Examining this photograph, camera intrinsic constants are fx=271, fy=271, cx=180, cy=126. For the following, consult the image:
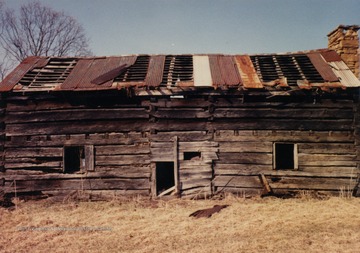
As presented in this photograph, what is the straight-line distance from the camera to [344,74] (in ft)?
31.5

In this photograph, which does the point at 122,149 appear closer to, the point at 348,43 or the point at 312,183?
the point at 312,183

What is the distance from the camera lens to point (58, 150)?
9430 millimetres

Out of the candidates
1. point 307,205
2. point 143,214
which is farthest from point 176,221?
point 307,205

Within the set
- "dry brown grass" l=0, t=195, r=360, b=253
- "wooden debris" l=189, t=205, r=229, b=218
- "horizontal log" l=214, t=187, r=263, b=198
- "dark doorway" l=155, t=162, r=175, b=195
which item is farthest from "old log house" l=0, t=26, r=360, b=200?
"dark doorway" l=155, t=162, r=175, b=195

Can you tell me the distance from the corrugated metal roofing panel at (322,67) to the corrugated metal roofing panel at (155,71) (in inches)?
229

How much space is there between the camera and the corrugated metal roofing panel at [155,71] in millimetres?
9477

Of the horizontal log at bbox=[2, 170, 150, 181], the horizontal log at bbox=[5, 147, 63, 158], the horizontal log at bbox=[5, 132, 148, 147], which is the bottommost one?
the horizontal log at bbox=[2, 170, 150, 181]

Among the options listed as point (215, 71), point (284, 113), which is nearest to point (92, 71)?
point (215, 71)

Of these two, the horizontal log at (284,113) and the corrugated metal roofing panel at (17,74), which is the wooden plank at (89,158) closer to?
the corrugated metal roofing panel at (17,74)

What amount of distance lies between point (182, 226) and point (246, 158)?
11.9 ft

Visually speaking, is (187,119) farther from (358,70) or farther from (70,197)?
(358,70)

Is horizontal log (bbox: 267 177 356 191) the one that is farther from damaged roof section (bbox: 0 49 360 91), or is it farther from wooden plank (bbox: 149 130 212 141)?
damaged roof section (bbox: 0 49 360 91)

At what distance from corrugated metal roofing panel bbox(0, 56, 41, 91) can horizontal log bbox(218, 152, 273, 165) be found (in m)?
7.68

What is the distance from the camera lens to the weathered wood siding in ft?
30.2
